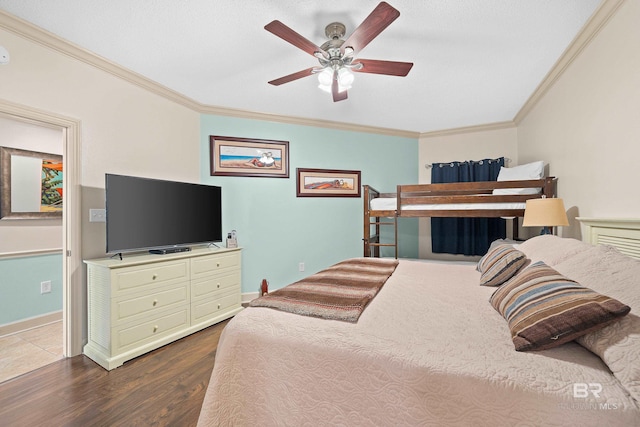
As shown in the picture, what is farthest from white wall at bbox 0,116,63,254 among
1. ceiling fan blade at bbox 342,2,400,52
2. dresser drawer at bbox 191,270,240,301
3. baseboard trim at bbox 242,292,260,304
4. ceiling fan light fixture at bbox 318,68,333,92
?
ceiling fan blade at bbox 342,2,400,52

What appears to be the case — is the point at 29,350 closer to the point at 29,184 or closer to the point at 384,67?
the point at 29,184

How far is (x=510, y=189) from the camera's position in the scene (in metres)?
2.88

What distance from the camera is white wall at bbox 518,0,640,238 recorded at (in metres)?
1.59

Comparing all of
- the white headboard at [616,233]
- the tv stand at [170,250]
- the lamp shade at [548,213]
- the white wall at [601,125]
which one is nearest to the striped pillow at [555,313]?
the white headboard at [616,233]

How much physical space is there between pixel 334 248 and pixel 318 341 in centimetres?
288

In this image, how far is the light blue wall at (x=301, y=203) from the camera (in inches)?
136

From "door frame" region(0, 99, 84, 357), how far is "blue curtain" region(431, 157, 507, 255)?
163 inches

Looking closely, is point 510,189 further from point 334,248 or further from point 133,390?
point 133,390

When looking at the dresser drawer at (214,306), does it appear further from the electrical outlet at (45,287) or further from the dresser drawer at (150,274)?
the electrical outlet at (45,287)

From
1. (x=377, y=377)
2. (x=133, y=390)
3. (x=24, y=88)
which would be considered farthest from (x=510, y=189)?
(x=24, y=88)

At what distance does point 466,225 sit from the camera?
12.9ft

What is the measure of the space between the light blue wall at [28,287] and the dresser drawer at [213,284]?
1.54 meters

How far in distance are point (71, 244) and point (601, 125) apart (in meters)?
3.94

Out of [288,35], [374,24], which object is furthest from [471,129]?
[288,35]
